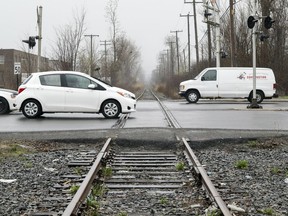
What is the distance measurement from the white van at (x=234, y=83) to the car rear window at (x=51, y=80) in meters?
13.3

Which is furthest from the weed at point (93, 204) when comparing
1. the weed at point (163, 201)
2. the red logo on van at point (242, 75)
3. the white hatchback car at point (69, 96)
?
the red logo on van at point (242, 75)

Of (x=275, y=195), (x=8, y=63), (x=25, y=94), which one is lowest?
A: (x=275, y=195)

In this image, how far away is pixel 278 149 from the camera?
9.69 m

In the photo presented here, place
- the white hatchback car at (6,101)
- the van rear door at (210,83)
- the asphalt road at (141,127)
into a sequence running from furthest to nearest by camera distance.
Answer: the van rear door at (210,83), the white hatchback car at (6,101), the asphalt road at (141,127)

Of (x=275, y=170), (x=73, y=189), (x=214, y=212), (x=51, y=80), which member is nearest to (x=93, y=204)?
(x=73, y=189)

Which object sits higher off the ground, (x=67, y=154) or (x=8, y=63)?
(x=8, y=63)

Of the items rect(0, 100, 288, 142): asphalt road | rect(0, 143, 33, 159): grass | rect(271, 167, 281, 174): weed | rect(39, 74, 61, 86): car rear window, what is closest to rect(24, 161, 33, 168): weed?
rect(0, 143, 33, 159): grass

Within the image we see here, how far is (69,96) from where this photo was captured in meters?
15.5

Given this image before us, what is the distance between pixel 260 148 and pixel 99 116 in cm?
832

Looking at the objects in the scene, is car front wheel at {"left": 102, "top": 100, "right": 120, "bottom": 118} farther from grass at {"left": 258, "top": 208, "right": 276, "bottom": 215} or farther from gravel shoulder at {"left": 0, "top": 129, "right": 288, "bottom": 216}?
grass at {"left": 258, "top": 208, "right": 276, "bottom": 215}

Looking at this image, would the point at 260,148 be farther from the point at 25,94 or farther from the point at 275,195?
the point at 25,94

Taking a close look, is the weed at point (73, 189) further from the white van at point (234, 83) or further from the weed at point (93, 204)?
the white van at point (234, 83)

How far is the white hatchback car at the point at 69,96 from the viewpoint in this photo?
15578 millimetres

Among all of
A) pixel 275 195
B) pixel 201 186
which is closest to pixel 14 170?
pixel 201 186
